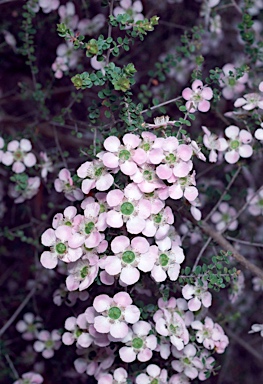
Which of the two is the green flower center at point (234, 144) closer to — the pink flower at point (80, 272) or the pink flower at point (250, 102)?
the pink flower at point (250, 102)

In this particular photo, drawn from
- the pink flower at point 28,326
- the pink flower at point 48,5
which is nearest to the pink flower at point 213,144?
the pink flower at point 48,5

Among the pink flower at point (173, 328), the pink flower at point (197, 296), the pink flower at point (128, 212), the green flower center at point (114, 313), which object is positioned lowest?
the pink flower at point (173, 328)

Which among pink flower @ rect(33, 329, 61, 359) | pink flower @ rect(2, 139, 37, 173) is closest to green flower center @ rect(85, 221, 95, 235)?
pink flower @ rect(2, 139, 37, 173)

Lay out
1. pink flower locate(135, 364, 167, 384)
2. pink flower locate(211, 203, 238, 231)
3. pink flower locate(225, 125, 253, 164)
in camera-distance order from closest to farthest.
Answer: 1. pink flower locate(135, 364, 167, 384)
2. pink flower locate(225, 125, 253, 164)
3. pink flower locate(211, 203, 238, 231)

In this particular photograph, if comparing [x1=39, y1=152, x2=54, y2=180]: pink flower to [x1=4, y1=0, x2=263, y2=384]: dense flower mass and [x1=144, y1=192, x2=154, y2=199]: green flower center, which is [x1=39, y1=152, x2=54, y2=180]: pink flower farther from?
[x1=144, y1=192, x2=154, y2=199]: green flower center

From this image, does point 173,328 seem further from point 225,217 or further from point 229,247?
point 225,217

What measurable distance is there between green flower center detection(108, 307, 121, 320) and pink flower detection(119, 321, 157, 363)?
0.34ft

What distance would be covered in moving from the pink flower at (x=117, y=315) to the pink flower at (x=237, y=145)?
0.50 metres

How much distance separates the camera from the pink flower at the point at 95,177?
1.39 m

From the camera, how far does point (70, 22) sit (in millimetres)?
1952

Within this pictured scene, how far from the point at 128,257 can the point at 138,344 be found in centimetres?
25

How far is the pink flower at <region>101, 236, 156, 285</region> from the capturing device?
4.48 feet

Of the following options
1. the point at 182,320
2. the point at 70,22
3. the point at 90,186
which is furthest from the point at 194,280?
the point at 70,22

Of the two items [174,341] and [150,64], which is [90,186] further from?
[150,64]
